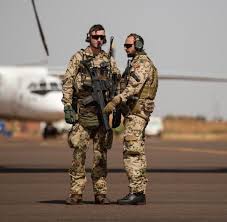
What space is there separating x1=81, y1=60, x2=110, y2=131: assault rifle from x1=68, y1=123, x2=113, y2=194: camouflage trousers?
24 cm

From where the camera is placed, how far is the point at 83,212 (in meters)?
13.3

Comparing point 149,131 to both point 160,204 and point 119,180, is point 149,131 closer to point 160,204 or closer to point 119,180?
point 119,180

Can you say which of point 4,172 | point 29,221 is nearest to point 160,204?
point 29,221

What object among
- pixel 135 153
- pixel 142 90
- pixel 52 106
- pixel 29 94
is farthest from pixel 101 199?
pixel 29 94

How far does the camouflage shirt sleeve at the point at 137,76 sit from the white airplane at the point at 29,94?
3542 centimetres

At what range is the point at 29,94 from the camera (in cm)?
5069

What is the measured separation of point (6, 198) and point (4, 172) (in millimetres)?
6486

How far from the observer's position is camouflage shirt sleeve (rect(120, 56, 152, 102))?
14.5 meters

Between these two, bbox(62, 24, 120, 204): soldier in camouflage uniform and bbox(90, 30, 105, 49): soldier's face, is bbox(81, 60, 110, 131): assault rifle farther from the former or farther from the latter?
bbox(90, 30, 105, 49): soldier's face

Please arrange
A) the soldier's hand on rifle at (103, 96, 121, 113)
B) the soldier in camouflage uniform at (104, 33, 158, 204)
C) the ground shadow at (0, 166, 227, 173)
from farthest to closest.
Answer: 1. the ground shadow at (0, 166, 227, 173)
2. the soldier in camouflage uniform at (104, 33, 158, 204)
3. the soldier's hand on rifle at (103, 96, 121, 113)

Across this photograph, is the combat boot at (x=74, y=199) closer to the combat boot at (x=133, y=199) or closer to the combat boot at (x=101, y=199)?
the combat boot at (x=101, y=199)

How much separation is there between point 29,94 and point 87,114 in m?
36.3

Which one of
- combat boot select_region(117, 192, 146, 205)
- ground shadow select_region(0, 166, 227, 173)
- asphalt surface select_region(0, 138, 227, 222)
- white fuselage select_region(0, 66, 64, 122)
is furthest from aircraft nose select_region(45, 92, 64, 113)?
combat boot select_region(117, 192, 146, 205)

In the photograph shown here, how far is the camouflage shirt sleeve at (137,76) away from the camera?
1447cm
